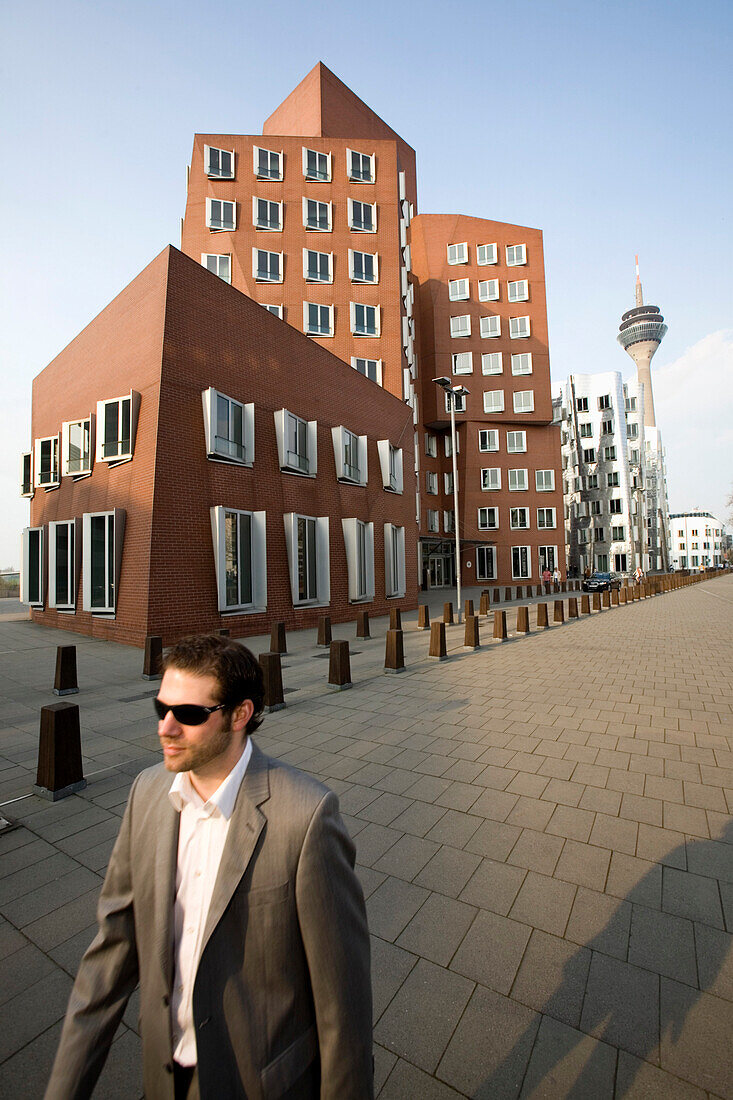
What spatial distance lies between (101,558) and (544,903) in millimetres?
12491

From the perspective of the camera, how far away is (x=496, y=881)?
10.0 feet

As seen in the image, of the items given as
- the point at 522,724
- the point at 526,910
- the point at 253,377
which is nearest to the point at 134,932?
the point at 526,910

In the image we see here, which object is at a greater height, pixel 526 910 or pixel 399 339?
pixel 399 339

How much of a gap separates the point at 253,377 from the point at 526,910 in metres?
14.0

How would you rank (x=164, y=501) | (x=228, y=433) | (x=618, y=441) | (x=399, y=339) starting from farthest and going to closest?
(x=618, y=441) < (x=399, y=339) < (x=228, y=433) < (x=164, y=501)

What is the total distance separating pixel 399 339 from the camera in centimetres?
2606

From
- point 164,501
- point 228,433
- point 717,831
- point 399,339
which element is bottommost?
point 717,831

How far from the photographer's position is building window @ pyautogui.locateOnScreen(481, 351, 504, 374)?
129 feet

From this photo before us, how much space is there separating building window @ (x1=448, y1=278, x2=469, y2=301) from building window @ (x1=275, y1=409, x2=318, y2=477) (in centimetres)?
2910

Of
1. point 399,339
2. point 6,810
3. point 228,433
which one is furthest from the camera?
Result: point 399,339

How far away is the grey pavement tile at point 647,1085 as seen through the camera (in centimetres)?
182

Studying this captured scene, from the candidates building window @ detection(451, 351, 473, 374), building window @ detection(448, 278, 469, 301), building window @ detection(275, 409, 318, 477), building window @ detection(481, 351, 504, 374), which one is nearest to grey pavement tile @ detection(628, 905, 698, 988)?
building window @ detection(275, 409, 318, 477)

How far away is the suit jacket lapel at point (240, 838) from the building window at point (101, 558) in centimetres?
1188

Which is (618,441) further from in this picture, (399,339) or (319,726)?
(319,726)
